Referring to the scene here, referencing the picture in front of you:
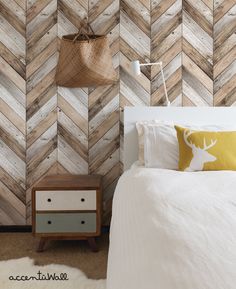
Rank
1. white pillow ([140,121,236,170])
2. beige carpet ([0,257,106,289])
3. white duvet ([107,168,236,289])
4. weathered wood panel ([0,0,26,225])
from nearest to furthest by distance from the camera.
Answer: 1. white duvet ([107,168,236,289])
2. beige carpet ([0,257,106,289])
3. white pillow ([140,121,236,170])
4. weathered wood panel ([0,0,26,225])

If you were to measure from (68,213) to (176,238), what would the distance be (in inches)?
62.2

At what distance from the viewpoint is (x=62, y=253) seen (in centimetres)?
247

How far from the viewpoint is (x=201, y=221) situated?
1100 mm

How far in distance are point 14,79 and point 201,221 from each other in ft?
7.20

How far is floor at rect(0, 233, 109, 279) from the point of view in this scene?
2.25m

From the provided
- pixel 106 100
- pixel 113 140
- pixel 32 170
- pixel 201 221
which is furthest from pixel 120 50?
pixel 201 221

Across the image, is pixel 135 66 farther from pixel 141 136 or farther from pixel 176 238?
pixel 176 238

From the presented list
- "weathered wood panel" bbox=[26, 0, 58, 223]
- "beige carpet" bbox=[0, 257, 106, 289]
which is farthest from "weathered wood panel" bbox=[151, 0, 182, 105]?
"beige carpet" bbox=[0, 257, 106, 289]

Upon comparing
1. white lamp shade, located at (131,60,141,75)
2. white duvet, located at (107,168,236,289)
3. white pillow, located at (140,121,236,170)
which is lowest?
white pillow, located at (140,121,236,170)

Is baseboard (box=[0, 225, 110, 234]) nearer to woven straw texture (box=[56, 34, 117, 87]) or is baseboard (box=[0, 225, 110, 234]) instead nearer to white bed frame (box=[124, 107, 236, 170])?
white bed frame (box=[124, 107, 236, 170])

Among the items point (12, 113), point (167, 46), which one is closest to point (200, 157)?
point (167, 46)

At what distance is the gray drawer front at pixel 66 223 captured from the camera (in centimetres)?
246

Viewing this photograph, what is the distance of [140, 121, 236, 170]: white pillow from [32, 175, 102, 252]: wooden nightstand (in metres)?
0.41

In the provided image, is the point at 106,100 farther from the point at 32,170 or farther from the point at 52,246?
the point at 52,246
